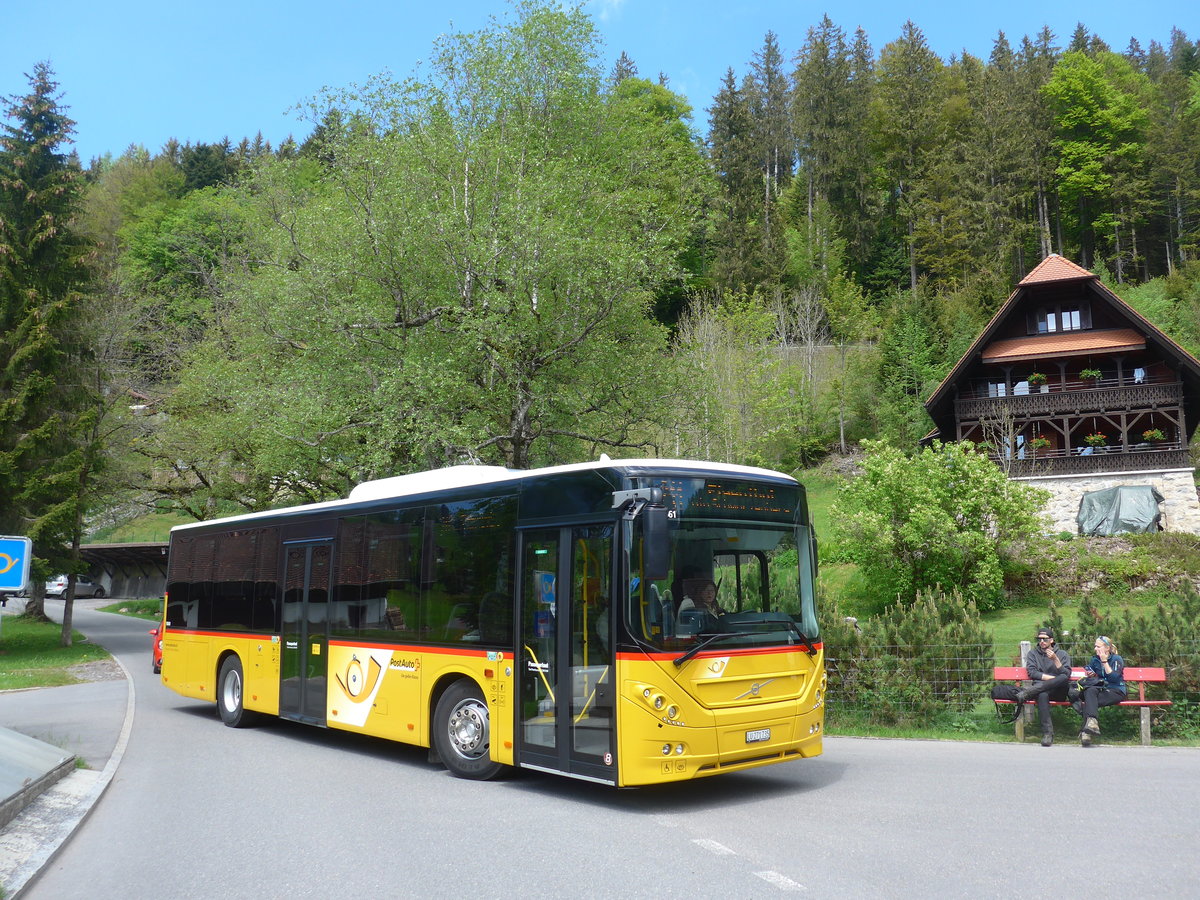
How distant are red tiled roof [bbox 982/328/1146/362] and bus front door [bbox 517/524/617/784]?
38258 mm

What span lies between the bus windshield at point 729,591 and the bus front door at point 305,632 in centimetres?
577

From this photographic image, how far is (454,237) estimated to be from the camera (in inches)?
826

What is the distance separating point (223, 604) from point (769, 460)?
3843 centimetres

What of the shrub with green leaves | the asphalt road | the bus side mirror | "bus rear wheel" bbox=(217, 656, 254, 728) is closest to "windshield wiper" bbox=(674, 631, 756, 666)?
the bus side mirror

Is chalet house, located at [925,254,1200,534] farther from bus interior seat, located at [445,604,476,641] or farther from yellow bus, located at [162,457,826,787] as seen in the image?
bus interior seat, located at [445,604,476,641]

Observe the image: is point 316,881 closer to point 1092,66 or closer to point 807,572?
point 807,572

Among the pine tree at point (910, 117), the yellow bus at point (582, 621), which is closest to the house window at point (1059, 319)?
the pine tree at point (910, 117)

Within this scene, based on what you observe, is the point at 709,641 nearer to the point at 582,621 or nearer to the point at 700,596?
the point at 700,596

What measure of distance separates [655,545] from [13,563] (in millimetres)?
5913

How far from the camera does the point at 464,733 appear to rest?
986cm

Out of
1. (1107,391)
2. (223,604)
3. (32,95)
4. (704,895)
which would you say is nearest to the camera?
(704,895)

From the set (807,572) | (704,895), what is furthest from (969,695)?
(704,895)

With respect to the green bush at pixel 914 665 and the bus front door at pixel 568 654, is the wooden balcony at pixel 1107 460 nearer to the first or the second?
the green bush at pixel 914 665

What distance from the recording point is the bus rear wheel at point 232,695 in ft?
46.5
